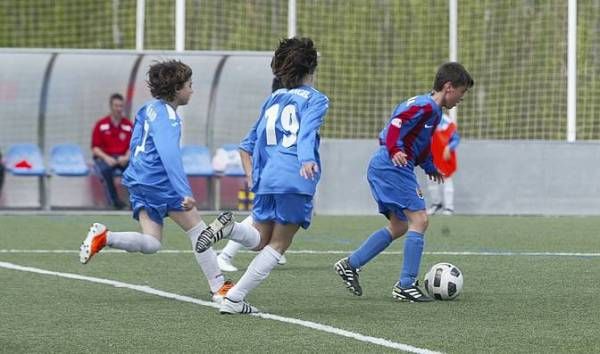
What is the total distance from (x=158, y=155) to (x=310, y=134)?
51.8 inches

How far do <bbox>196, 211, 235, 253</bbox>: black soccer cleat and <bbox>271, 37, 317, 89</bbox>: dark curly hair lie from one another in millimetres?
938

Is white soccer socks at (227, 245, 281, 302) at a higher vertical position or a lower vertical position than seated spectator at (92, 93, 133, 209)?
lower

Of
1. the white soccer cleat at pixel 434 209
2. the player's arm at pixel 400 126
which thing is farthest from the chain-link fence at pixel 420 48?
the player's arm at pixel 400 126

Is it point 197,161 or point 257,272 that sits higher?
point 197,161

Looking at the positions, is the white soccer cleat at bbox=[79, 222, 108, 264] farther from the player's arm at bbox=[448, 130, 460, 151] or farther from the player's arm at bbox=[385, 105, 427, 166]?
the player's arm at bbox=[448, 130, 460, 151]

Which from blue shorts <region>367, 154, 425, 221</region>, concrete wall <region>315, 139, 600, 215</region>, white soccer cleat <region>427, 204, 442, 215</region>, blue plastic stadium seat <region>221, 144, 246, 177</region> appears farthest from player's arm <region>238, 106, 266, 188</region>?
white soccer cleat <region>427, 204, 442, 215</region>

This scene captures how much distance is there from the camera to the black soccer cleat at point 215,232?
25.9ft

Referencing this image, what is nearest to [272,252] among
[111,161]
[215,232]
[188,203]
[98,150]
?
[215,232]

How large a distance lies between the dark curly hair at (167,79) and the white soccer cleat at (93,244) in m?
0.97

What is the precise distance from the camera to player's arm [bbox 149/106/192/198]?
8.63 m

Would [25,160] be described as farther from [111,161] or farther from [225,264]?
[225,264]

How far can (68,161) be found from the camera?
20.2 meters

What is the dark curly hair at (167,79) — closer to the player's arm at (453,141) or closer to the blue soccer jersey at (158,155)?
the blue soccer jersey at (158,155)

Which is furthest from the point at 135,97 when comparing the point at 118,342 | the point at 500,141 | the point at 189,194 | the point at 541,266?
the point at 118,342
